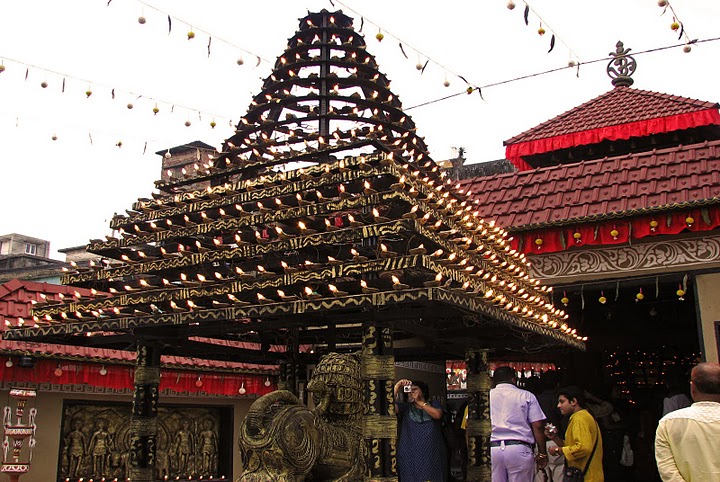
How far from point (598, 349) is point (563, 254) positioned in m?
5.00

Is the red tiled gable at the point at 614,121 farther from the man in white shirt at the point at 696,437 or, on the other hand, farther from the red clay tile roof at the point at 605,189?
the man in white shirt at the point at 696,437

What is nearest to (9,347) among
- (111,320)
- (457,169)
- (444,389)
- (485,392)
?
(111,320)

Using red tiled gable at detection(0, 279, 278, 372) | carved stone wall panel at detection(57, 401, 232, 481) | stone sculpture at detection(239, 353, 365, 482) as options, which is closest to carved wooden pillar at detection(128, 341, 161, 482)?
stone sculpture at detection(239, 353, 365, 482)

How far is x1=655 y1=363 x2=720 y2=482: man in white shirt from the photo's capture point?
14.7 feet

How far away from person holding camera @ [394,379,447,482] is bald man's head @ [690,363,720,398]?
3.13m

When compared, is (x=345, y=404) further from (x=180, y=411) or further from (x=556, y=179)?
(x=180, y=411)

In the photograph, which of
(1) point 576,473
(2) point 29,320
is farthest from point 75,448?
(1) point 576,473

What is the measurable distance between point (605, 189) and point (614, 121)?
412 centimetres

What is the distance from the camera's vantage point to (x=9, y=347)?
31.7ft

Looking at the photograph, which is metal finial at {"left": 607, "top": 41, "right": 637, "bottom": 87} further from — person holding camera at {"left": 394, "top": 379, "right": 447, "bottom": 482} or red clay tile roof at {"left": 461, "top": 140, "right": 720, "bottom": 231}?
person holding camera at {"left": 394, "top": 379, "right": 447, "bottom": 482}

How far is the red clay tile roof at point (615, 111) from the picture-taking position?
1387cm

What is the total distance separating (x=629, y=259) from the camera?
10.4m

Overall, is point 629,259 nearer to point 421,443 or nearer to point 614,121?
point 614,121

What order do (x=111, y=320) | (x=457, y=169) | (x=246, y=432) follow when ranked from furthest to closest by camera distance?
(x=457, y=169), (x=111, y=320), (x=246, y=432)
